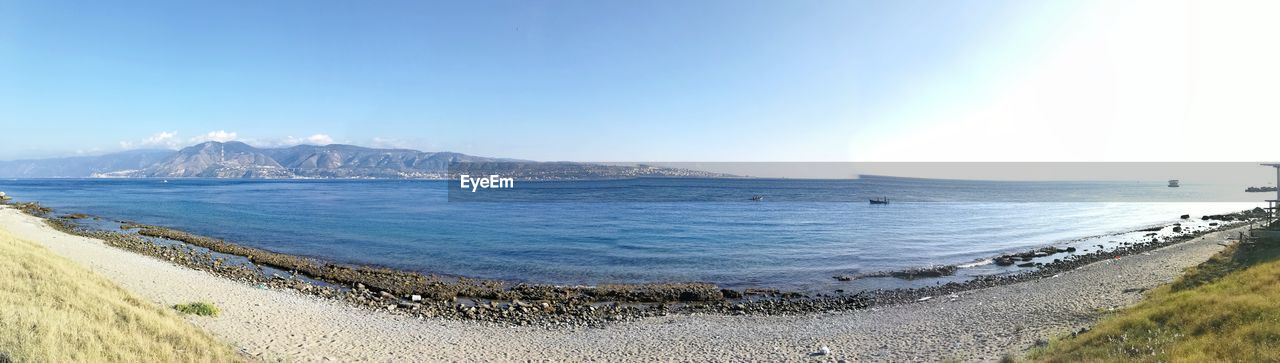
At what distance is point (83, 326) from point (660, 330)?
456 inches

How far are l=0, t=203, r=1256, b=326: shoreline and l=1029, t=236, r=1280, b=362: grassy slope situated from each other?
26.9 feet

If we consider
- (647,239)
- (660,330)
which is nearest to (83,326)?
(660,330)

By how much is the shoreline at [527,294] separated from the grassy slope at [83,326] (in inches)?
241

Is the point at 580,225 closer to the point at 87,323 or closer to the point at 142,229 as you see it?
the point at 142,229

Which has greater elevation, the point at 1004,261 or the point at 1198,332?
the point at 1198,332

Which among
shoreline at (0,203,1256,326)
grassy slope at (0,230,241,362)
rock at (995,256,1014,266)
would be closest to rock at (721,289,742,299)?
shoreline at (0,203,1256,326)

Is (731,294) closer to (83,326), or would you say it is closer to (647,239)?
(647,239)

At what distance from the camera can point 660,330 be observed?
1498cm

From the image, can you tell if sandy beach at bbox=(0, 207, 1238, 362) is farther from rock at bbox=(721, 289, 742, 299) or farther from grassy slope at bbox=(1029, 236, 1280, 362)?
rock at bbox=(721, 289, 742, 299)

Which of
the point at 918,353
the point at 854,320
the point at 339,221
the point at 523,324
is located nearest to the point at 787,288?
the point at 854,320

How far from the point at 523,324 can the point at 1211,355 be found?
13920 millimetres

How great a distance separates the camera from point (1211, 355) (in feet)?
26.2

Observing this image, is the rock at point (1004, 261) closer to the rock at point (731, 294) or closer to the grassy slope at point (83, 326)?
the rock at point (731, 294)

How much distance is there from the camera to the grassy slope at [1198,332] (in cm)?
808
